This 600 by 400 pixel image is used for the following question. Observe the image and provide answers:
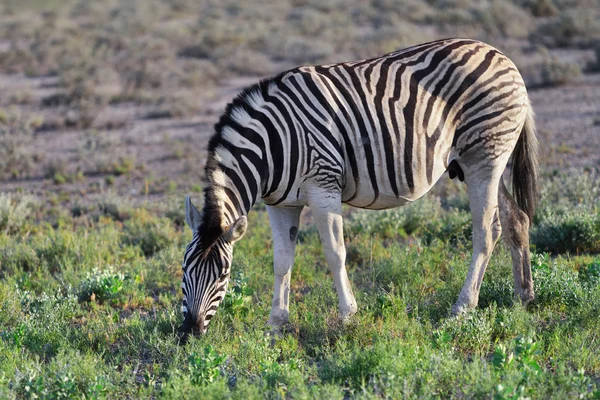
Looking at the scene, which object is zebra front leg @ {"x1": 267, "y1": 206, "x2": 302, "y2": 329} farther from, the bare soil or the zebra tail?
the bare soil

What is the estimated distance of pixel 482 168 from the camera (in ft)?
19.7

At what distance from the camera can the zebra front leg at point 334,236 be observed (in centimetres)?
554

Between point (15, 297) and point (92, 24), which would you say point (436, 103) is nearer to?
point (15, 297)

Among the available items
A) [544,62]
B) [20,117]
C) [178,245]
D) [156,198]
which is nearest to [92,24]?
[20,117]

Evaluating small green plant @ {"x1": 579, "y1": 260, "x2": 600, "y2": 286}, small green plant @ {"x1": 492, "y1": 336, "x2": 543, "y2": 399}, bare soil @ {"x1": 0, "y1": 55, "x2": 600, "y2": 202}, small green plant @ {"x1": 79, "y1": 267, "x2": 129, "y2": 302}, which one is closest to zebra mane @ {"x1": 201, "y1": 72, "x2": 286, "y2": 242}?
small green plant @ {"x1": 79, "y1": 267, "x2": 129, "y2": 302}

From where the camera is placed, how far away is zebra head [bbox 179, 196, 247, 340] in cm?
510

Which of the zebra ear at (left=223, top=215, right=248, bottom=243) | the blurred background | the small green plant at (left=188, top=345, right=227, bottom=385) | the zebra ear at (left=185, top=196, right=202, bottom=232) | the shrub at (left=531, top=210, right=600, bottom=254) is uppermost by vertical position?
the blurred background

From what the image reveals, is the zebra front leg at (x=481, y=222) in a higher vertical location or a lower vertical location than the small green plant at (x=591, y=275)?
higher

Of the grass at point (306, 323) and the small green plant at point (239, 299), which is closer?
the grass at point (306, 323)

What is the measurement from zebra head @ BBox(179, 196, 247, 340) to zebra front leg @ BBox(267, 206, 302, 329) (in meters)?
0.79

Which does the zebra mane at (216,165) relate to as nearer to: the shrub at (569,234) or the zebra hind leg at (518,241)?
the zebra hind leg at (518,241)

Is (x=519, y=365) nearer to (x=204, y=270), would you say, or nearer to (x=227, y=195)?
(x=204, y=270)

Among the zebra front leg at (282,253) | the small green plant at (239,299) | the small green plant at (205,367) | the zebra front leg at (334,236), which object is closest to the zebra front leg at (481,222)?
the zebra front leg at (334,236)

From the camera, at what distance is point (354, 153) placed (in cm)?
568
